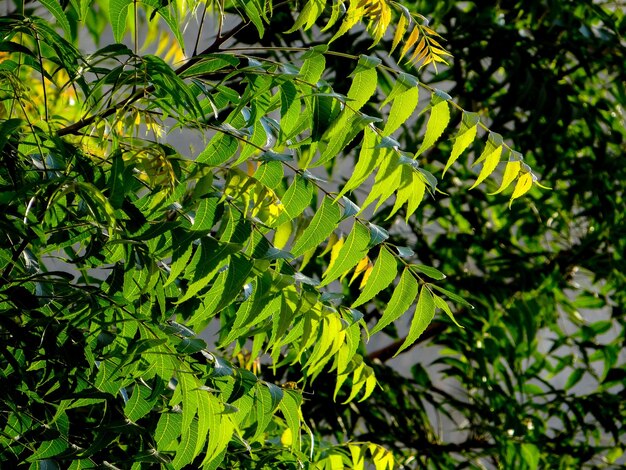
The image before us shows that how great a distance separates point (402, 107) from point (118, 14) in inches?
8.0

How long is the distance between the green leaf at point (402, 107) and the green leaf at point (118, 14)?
191mm

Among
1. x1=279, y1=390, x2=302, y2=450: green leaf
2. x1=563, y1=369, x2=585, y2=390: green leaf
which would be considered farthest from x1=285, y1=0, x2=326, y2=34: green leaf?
x1=563, y1=369, x2=585, y2=390: green leaf

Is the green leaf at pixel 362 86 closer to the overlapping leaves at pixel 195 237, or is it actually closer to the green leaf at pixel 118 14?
the overlapping leaves at pixel 195 237

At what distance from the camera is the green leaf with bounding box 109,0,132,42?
2.30ft

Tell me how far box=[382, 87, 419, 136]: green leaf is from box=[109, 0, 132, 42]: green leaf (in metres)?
0.19

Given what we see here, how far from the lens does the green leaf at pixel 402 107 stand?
0.68 metres

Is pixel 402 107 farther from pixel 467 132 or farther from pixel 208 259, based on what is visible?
pixel 208 259

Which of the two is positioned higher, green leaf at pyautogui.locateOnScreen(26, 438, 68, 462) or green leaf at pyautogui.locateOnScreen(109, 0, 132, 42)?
green leaf at pyautogui.locateOnScreen(109, 0, 132, 42)

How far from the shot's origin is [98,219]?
0.62 m

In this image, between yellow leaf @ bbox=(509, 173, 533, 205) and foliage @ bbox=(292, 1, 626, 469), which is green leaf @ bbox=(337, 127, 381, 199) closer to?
yellow leaf @ bbox=(509, 173, 533, 205)

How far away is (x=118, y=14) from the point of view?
71cm

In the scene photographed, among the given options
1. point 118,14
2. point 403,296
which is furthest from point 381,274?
point 118,14

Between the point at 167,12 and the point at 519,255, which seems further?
the point at 519,255

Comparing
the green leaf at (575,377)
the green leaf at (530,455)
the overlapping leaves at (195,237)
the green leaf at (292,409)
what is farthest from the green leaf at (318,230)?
the green leaf at (575,377)
